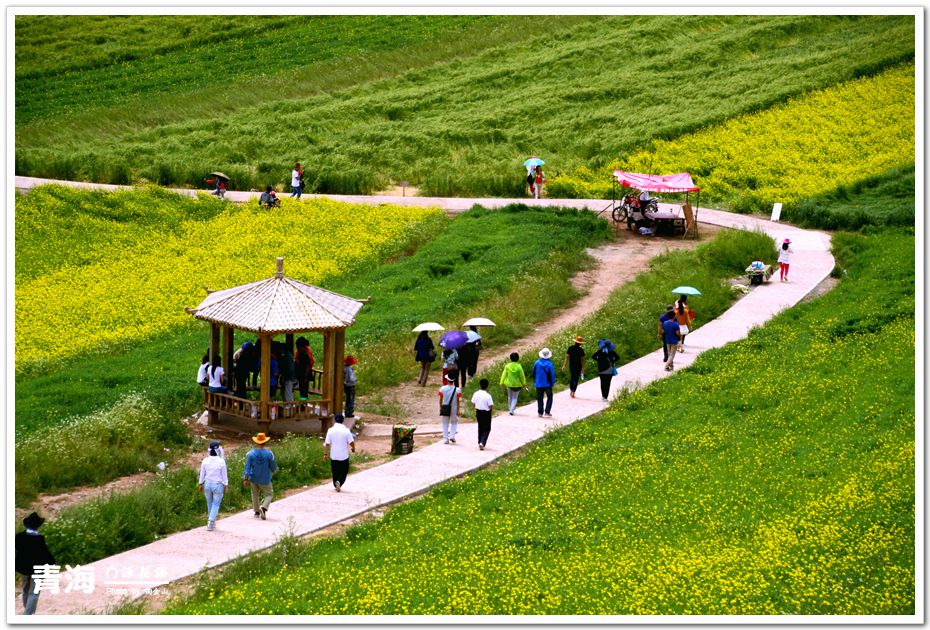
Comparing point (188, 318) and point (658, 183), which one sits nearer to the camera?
point (188, 318)

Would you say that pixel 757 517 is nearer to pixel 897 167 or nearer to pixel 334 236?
pixel 334 236

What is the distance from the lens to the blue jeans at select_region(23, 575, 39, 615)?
607 inches

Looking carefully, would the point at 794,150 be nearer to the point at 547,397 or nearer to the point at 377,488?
the point at 547,397

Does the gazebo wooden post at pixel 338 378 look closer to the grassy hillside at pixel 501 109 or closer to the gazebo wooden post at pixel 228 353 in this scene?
the gazebo wooden post at pixel 228 353

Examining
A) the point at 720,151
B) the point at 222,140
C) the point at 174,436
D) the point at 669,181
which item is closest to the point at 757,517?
the point at 174,436

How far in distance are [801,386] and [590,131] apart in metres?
29.9

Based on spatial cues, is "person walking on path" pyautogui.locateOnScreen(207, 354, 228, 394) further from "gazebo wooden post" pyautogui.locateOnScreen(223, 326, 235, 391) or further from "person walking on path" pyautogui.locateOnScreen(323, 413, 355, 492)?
"person walking on path" pyautogui.locateOnScreen(323, 413, 355, 492)

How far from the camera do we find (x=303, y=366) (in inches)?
1036

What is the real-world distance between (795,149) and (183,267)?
25.6 m

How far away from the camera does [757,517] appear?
18.6m

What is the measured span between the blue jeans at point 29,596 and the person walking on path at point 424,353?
1325 centimetres

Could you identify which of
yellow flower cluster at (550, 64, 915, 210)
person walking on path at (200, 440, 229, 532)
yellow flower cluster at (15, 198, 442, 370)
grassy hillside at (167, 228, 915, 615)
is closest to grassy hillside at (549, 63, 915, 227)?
yellow flower cluster at (550, 64, 915, 210)

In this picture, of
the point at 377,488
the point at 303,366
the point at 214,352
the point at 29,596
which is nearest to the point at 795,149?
the point at 303,366

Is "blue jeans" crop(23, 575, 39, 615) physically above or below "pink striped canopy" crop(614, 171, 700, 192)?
below
